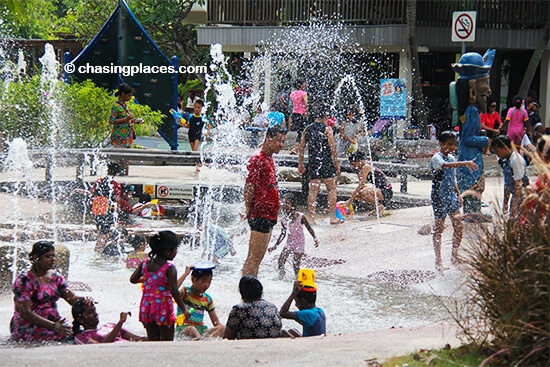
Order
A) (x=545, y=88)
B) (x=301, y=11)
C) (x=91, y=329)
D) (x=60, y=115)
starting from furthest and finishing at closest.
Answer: (x=545, y=88) → (x=301, y=11) → (x=60, y=115) → (x=91, y=329)

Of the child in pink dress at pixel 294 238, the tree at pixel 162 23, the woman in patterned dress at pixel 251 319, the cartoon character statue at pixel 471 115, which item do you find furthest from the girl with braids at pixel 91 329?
the tree at pixel 162 23

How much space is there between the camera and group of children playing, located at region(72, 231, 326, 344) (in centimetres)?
681

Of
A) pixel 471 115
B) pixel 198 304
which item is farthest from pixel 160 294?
pixel 471 115

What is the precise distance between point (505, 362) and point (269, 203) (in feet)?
12.9

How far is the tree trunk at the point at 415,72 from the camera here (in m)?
22.8

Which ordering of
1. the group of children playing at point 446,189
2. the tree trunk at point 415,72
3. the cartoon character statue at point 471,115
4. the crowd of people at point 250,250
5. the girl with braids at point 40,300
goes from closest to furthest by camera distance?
the crowd of people at point 250,250 < the girl with braids at point 40,300 < the group of children playing at point 446,189 < the cartoon character statue at point 471,115 < the tree trunk at point 415,72

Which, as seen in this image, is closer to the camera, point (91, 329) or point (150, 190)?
point (91, 329)

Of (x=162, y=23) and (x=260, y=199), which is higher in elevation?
(x=162, y=23)

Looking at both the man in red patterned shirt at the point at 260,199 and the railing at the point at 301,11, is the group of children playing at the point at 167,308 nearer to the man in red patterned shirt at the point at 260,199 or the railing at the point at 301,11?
the man in red patterned shirt at the point at 260,199

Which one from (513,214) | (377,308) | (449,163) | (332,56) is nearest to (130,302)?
(377,308)

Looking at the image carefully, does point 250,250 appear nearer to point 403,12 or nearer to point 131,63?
point 131,63

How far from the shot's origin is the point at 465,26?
637 inches

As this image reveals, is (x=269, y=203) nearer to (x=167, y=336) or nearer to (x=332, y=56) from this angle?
(x=167, y=336)

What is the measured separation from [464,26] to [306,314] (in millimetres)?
10278
